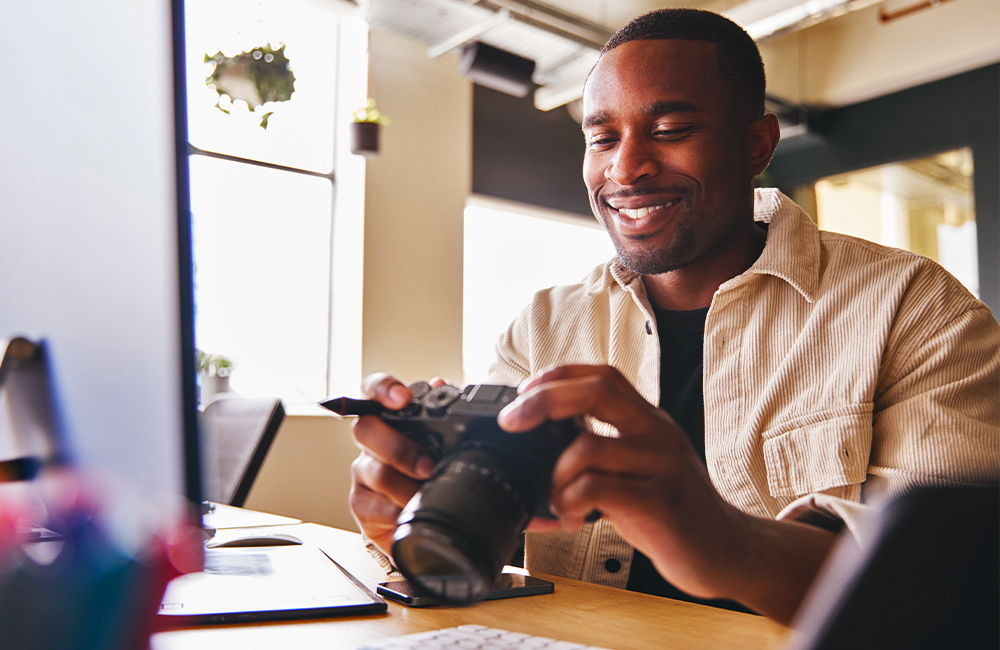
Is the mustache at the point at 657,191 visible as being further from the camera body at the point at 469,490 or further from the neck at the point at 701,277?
the camera body at the point at 469,490

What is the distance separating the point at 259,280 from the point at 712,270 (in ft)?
9.77

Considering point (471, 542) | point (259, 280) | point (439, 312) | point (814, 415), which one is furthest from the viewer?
point (439, 312)

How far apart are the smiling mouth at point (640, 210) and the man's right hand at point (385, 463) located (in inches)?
31.2

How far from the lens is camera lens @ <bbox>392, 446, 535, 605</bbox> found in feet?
1.67

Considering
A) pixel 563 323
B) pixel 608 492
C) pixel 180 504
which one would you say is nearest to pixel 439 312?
pixel 563 323

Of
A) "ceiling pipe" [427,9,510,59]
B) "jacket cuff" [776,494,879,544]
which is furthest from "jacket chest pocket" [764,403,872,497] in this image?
"ceiling pipe" [427,9,510,59]

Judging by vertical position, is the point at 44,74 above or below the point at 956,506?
above

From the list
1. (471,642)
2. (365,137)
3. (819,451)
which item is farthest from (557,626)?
(365,137)

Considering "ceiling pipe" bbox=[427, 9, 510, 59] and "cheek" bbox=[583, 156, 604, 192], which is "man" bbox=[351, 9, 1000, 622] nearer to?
"cheek" bbox=[583, 156, 604, 192]

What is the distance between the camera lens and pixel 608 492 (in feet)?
1.98

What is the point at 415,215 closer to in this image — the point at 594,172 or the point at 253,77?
the point at 253,77

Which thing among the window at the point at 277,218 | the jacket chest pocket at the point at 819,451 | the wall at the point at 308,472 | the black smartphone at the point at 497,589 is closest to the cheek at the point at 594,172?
the jacket chest pocket at the point at 819,451

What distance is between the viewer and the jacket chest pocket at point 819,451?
1.05 m

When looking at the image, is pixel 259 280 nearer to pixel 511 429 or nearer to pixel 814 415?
pixel 814 415
